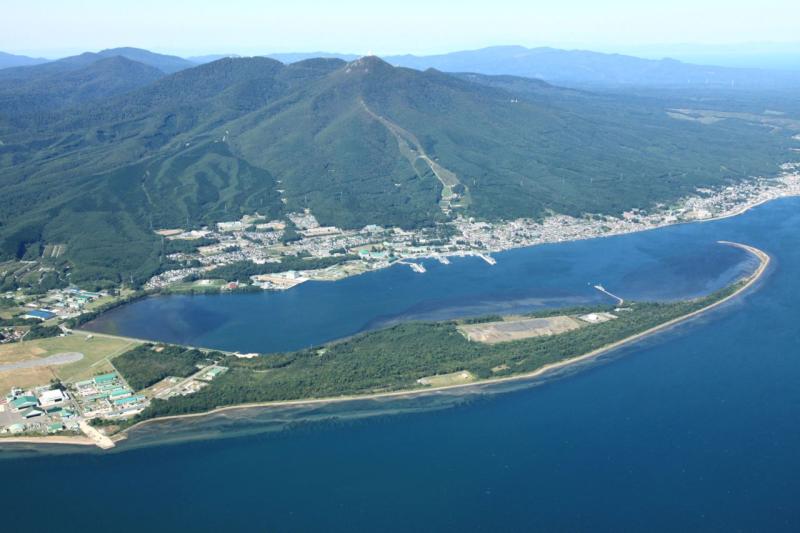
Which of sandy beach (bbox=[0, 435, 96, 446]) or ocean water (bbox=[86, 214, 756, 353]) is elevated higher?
ocean water (bbox=[86, 214, 756, 353])

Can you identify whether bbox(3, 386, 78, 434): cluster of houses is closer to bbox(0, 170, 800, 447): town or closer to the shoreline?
bbox(0, 170, 800, 447): town

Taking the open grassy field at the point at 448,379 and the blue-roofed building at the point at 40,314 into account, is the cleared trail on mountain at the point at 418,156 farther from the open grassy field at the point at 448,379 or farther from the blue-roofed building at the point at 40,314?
the blue-roofed building at the point at 40,314

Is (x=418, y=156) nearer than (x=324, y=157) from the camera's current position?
No

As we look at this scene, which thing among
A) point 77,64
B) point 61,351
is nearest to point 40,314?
point 61,351

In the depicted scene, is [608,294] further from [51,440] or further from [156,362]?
[51,440]

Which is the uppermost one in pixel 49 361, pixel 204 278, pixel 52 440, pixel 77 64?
pixel 77 64

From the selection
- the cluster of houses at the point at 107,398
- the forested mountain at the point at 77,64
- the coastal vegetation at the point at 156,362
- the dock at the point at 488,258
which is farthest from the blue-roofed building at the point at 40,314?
the forested mountain at the point at 77,64

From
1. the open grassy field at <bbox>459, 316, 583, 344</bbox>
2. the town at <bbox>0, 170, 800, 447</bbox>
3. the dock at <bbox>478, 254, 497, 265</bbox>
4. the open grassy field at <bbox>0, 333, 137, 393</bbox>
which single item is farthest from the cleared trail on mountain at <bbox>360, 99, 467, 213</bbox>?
the open grassy field at <bbox>0, 333, 137, 393</bbox>
